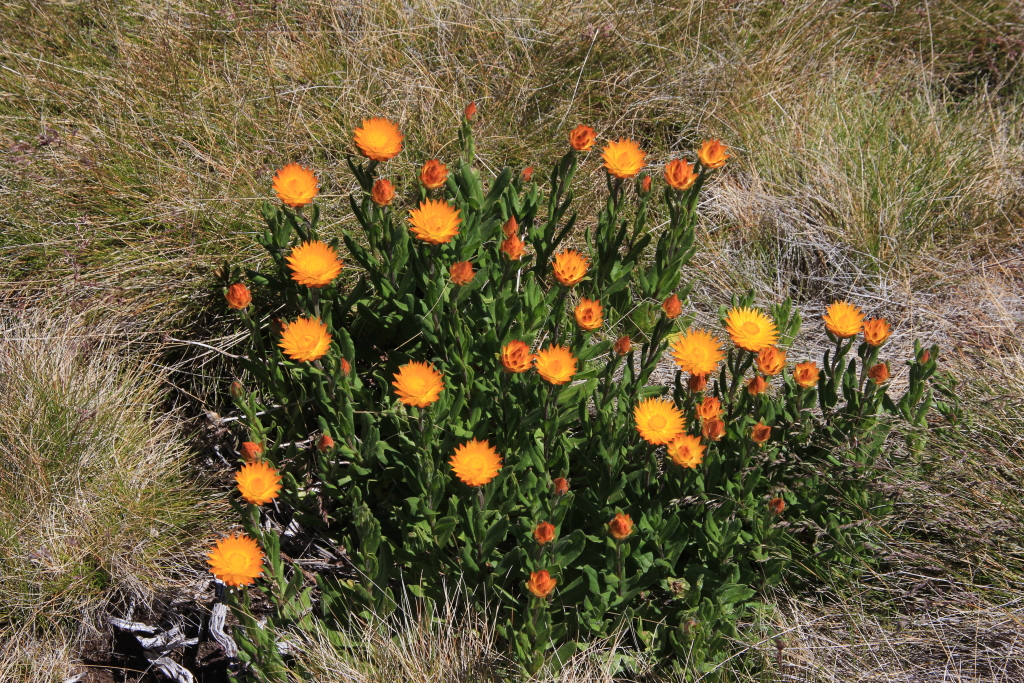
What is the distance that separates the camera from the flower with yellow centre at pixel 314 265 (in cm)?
201

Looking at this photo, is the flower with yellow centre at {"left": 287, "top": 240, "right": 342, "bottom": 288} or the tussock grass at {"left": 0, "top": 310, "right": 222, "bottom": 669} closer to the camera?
the flower with yellow centre at {"left": 287, "top": 240, "right": 342, "bottom": 288}

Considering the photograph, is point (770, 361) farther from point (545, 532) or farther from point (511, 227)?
point (511, 227)

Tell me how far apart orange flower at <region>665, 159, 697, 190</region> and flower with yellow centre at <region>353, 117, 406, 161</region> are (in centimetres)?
70

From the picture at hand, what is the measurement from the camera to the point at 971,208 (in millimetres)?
3199

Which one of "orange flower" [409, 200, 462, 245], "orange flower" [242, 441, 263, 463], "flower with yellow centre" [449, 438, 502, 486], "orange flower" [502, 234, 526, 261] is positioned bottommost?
"orange flower" [242, 441, 263, 463]

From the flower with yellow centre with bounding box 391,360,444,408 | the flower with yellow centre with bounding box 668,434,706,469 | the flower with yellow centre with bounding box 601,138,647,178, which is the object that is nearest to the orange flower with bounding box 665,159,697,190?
the flower with yellow centre with bounding box 601,138,647,178

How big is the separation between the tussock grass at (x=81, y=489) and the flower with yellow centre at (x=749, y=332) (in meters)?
1.53

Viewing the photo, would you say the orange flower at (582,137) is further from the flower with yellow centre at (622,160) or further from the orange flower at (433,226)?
the orange flower at (433,226)

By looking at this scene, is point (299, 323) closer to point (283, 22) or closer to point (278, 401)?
point (278, 401)

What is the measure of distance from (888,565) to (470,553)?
1075mm

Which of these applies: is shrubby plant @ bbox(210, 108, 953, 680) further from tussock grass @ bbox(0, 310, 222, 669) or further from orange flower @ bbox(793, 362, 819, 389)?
tussock grass @ bbox(0, 310, 222, 669)

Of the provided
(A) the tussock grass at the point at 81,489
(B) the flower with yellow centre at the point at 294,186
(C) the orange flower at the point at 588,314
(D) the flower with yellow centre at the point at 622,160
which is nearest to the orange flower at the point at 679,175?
(D) the flower with yellow centre at the point at 622,160

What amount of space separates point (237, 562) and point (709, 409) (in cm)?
103

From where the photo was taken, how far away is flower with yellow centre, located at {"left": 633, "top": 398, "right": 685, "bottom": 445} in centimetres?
186
